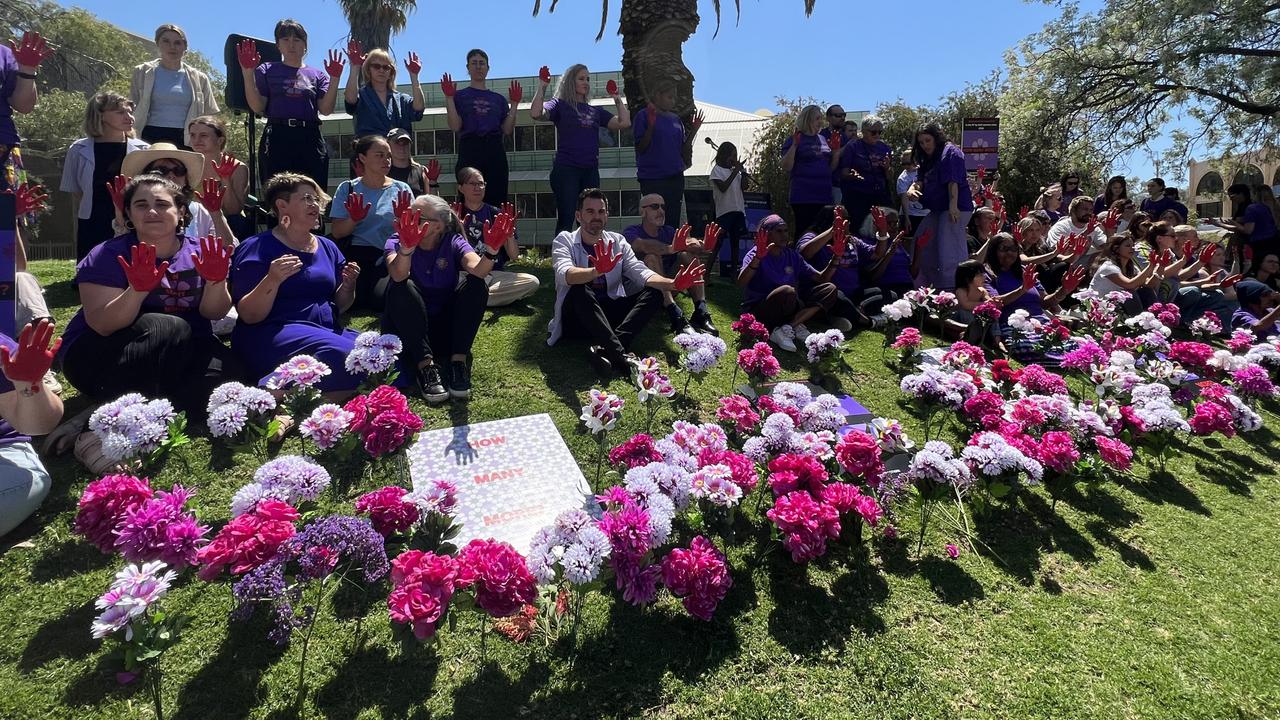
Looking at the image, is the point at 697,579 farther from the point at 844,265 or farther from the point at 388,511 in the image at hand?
the point at 844,265

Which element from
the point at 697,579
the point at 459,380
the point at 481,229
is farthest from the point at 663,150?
the point at 697,579

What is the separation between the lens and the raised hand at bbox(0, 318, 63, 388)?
7.87ft

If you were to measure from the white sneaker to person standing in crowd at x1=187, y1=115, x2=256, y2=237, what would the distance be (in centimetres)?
487

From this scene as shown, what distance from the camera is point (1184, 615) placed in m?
3.11

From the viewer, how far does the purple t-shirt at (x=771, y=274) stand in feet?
20.1

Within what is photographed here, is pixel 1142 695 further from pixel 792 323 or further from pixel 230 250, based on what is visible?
pixel 230 250

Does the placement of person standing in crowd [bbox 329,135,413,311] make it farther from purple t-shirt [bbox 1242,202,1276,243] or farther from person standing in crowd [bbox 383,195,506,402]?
purple t-shirt [bbox 1242,202,1276,243]

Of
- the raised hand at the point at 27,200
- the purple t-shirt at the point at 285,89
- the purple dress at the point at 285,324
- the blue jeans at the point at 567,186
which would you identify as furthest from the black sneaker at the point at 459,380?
the purple t-shirt at the point at 285,89

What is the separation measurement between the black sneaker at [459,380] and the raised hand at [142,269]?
1742 mm

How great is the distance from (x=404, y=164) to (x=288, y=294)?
2877mm

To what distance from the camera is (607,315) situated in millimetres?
5523

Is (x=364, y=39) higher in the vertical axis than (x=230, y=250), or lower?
higher

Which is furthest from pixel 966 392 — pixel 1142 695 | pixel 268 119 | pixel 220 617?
pixel 268 119

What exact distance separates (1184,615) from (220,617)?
443cm
